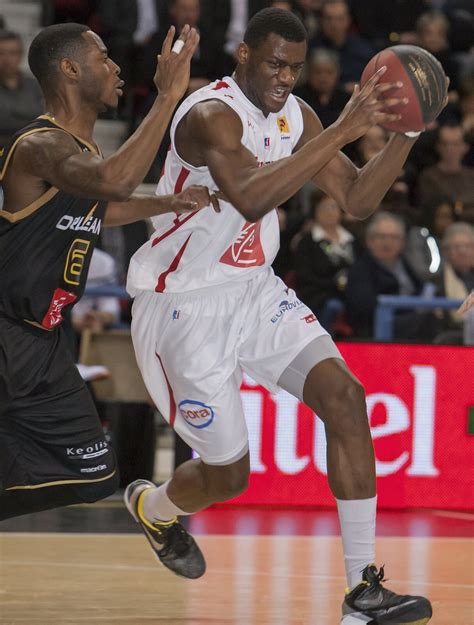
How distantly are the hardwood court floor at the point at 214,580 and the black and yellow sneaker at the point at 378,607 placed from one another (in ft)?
0.82

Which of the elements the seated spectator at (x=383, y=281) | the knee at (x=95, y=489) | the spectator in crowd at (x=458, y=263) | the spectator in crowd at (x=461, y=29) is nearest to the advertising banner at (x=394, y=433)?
the seated spectator at (x=383, y=281)

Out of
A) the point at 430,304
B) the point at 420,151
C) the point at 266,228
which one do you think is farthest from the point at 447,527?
the point at 420,151

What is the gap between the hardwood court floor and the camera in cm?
502

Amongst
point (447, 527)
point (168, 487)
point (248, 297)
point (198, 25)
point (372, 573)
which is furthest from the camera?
point (198, 25)

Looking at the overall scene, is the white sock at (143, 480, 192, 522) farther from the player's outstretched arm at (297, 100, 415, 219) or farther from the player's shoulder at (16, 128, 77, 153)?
the player's shoulder at (16, 128, 77, 153)

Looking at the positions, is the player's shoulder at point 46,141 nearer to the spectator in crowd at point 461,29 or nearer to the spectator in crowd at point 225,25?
the spectator in crowd at point 225,25

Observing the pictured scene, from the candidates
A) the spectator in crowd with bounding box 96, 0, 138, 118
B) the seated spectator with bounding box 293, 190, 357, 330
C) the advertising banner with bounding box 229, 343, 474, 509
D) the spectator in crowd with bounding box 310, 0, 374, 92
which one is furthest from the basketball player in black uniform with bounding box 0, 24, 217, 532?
the spectator in crowd with bounding box 310, 0, 374, 92

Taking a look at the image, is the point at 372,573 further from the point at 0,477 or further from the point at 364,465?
the point at 0,477

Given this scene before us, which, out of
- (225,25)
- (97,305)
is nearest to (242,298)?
(97,305)

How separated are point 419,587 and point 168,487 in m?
1.14

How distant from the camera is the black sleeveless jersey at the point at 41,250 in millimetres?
4727

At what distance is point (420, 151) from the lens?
39.3 feet

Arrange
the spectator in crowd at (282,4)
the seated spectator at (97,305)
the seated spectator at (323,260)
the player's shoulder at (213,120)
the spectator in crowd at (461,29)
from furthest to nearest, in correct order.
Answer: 1. the spectator in crowd at (461,29)
2. the spectator in crowd at (282,4)
3. the seated spectator at (323,260)
4. the seated spectator at (97,305)
5. the player's shoulder at (213,120)

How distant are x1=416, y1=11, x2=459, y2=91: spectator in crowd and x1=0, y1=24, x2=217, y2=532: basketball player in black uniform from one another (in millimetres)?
8131
